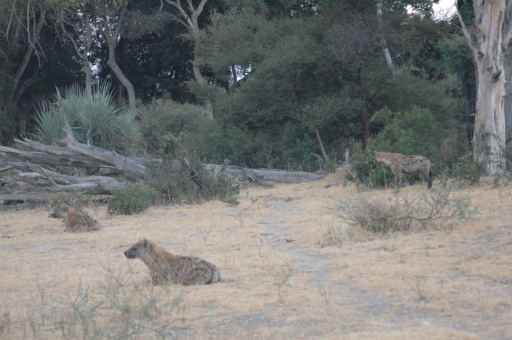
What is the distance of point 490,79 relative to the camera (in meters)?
14.7

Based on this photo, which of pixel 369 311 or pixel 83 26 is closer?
pixel 369 311

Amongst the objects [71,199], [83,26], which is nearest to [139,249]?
[71,199]

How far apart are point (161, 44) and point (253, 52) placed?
14.2 m

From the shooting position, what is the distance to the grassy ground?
5.21m

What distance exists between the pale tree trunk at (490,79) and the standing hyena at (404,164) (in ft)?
4.38

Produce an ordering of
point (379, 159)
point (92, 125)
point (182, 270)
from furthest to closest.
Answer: point (92, 125) → point (379, 159) → point (182, 270)

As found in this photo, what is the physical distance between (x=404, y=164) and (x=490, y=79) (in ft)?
8.86

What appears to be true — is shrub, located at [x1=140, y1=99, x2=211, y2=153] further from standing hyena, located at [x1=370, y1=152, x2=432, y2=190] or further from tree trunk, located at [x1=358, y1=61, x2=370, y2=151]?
standing hyena, located at [x1=370, y1=152, x2=432, y2=190]

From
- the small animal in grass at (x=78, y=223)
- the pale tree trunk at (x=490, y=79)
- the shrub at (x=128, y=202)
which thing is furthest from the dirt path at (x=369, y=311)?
the pale tree trunk at (x=490, y=79)

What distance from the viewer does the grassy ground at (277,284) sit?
17.1 ft

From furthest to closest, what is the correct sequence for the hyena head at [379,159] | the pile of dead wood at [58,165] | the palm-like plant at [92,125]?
the palm-like plant at [92,125] < the hyena head at [379,159] < the pile of dead wood at [58,165]

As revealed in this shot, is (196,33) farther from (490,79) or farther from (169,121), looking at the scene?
(490,79)

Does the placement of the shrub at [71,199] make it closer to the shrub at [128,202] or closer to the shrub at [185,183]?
the shrub at [128,202]

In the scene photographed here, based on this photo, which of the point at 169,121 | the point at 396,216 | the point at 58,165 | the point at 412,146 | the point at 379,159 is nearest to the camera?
the point at 396,216
